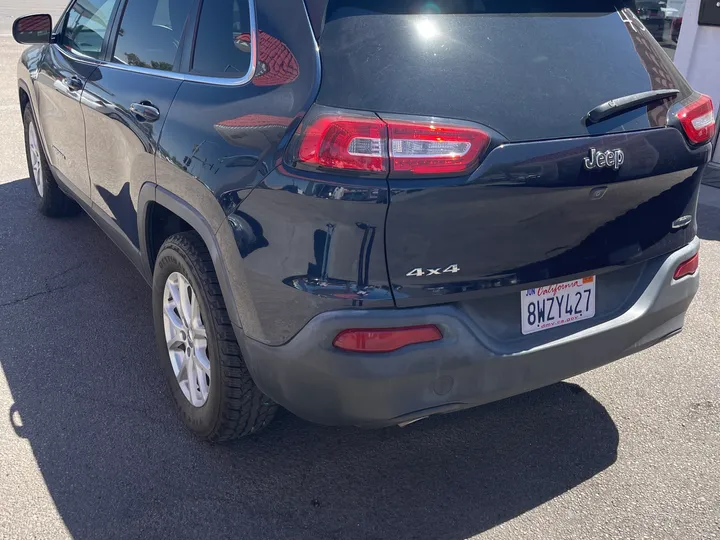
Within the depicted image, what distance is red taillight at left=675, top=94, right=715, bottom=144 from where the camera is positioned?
105 inches

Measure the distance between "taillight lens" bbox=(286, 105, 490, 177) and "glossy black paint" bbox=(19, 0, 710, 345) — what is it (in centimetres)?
4

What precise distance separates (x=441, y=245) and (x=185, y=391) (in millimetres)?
1434

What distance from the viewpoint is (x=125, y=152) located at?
3.39m

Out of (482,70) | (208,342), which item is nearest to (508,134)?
(482,70)

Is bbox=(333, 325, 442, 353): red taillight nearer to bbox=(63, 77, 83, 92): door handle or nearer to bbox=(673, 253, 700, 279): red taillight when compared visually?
bbox=(673, 253, 700, 279): red taillight

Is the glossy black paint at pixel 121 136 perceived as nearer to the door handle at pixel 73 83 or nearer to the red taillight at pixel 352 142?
the door handle at pixel 73 83

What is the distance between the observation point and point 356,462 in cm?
296

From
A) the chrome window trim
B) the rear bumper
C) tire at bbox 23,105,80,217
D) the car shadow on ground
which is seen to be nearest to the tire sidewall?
the car shadow on ground

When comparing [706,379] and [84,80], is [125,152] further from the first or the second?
[706,379]

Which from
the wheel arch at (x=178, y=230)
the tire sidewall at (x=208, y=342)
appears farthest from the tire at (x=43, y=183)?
the tire sidewall at (x=208, y=342)

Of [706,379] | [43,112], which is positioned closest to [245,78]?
[706,379]

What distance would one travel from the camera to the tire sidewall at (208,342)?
9.10 ft

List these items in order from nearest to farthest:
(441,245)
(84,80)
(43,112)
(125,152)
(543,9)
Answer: (441,245) < (543,9) < (125,152) < (84,80) < (43,112)

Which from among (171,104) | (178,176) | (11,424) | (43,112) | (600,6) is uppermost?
(600,6)
